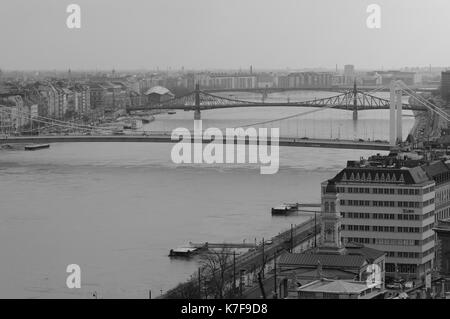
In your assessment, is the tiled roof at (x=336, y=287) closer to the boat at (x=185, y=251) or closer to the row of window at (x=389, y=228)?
the row of window at (x=389, y=228)

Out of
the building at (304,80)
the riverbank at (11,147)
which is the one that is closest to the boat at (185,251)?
the riverbank at (11,147)

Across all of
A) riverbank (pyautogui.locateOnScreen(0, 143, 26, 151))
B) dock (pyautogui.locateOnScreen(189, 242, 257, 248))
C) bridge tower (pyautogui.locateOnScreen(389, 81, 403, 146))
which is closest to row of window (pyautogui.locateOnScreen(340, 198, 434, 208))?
dock (pyautogui.locateOnScreen(189, 242, 257, 248))

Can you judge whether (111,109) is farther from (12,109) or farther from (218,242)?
(218,242)

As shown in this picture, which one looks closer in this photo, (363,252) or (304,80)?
(363,252)

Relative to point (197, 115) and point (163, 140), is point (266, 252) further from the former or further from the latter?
point (197, 115)

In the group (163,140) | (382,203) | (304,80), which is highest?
(382,203)

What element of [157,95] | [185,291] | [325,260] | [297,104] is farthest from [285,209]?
[157,95]
